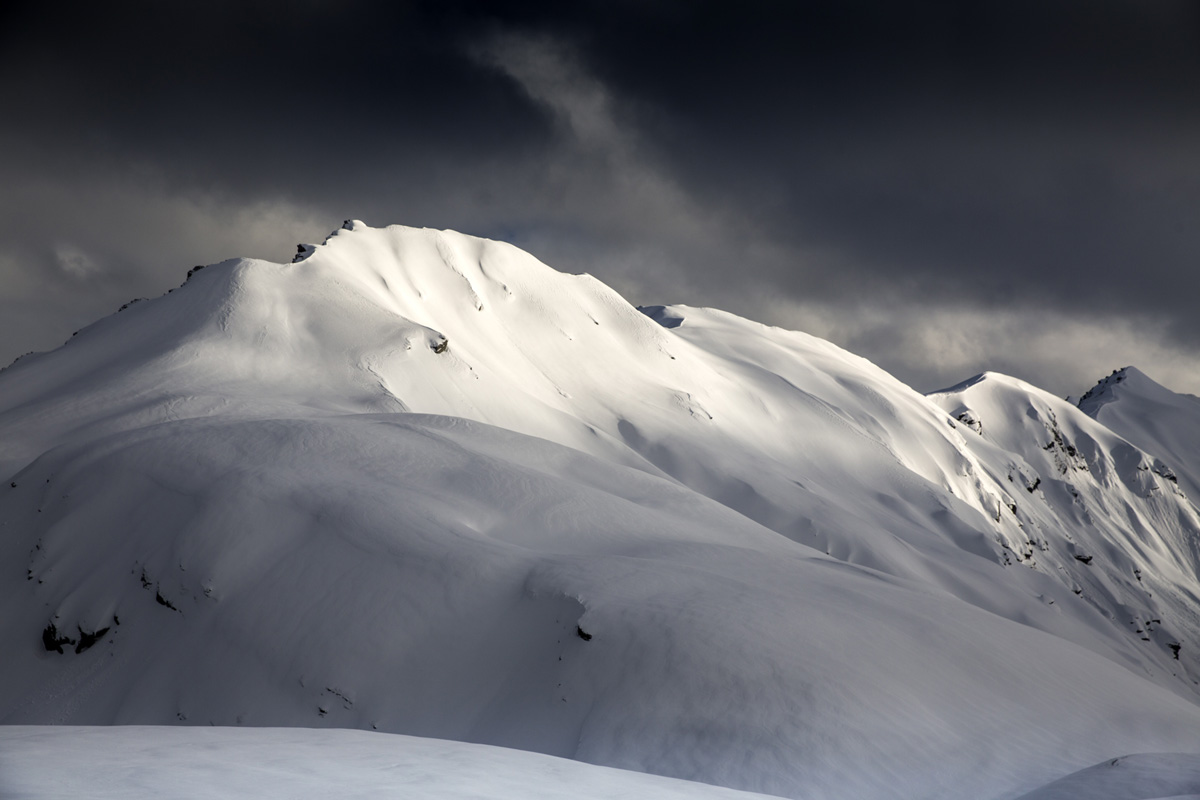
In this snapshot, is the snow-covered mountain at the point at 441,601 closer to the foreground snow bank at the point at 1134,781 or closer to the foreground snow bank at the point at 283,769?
the foreground snow bank at the point at 1134,781

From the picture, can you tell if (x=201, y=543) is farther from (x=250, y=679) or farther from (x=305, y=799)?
(x=305, y=799)

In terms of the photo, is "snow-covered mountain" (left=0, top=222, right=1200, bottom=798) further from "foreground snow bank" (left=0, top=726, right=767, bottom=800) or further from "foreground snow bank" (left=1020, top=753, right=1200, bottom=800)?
"foreground snow bank" (left=0, top=726, right=767, bottom=800)

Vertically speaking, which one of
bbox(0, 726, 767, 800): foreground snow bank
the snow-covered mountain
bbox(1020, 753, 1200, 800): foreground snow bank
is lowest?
bbox(0, 726, 767, 800): foreground snow bank

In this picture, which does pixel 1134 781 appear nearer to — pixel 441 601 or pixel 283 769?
pixel 283 769

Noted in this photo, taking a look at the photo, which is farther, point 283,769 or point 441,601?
point 441,601

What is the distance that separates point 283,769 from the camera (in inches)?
271

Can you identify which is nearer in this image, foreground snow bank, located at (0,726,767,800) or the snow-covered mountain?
foreground snow bank, located at (0,726,767,800)

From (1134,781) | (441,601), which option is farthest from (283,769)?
(441,601)

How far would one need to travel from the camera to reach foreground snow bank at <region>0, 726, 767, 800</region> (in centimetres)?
591

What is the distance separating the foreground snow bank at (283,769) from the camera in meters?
5.91

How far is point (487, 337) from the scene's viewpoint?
62750mm

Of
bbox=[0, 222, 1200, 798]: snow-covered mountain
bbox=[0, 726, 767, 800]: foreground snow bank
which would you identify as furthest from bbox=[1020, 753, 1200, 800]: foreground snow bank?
bbox=[0, 726, 767, 800]: foreground snow bank

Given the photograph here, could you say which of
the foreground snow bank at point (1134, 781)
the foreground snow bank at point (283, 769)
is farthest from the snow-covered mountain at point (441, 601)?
the foreground snow bank at point (283, 769)

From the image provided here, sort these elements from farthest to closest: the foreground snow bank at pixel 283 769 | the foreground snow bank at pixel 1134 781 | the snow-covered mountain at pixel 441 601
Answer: the snow-covered mountain at pixel 441 601, the foreground snow bank at pixel 1134 781, the foreground snow bank at pixel 283 769
